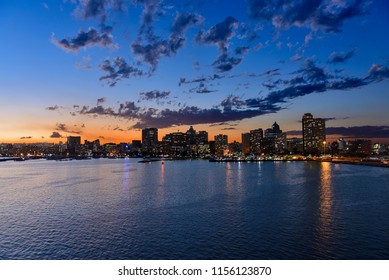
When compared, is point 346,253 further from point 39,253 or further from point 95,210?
point 95,210

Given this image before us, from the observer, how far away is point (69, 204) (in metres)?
46.9

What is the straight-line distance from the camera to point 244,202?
4712cm

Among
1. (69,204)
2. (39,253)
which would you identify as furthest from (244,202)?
(39,253)

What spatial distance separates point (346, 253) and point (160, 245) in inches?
582
